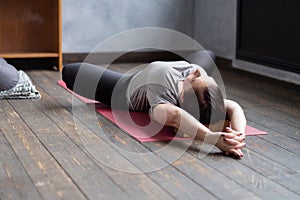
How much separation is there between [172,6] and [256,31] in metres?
1.07

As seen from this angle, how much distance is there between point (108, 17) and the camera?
5168 mm

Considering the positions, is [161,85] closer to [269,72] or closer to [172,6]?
[269,72]

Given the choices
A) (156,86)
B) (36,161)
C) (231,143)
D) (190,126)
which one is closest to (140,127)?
(156,86)

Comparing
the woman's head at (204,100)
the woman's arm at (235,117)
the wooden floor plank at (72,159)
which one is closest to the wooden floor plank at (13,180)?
the wooden floor plank at (72,159)

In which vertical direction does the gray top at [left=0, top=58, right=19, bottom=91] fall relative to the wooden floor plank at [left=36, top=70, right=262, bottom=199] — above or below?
above

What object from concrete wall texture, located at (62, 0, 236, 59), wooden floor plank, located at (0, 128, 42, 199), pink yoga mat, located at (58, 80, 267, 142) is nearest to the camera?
wooden floor plank, located at (0, 128, 42, 199)

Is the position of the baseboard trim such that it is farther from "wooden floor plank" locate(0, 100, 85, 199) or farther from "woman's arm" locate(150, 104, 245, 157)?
"woman's arm" locate(150, 104, 245, 157)

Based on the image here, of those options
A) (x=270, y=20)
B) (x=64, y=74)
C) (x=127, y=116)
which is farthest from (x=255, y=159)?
(x=270, y=20)

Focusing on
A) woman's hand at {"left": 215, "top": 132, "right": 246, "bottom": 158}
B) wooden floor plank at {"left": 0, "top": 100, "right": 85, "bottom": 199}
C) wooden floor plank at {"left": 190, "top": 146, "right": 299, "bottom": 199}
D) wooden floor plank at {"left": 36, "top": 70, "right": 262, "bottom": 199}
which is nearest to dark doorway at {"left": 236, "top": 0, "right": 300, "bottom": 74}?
woman's hand at {"left": 215, "top": 132, "right": 246, "bottom": 158}

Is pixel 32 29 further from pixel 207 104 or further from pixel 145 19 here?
pixel 207 104

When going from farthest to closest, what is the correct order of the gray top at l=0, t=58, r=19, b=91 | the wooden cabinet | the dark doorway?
the wooden cabinet, the dark doorway, the gray top at l=0, t=58, r=19, b=91

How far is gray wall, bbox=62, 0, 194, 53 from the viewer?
5.05 m

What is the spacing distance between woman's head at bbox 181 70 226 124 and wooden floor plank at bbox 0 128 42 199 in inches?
32.7

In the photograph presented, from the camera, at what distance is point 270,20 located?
434 cm
